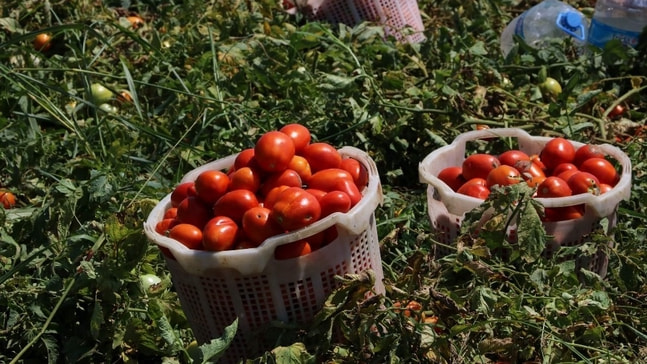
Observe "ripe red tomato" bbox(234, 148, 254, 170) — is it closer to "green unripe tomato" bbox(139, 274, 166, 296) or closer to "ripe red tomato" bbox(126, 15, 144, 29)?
"green unripe tomato" bbox(139, 274, 166, 296)

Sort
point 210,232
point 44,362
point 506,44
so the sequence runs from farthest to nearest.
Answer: point 506,44, point 44,362, point 210,232

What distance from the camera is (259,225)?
2.24 metres

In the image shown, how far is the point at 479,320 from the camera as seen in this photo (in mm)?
2254

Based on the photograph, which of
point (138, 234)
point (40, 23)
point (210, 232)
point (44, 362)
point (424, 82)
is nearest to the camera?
point (210, 232)

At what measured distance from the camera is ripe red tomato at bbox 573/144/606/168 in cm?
277

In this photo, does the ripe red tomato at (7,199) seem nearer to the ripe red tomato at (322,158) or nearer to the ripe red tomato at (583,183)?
the ripe red tomato at (322,158)

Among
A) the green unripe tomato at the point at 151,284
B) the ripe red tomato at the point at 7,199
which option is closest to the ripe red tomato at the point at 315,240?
the green unripe tomato at the point at 151,284

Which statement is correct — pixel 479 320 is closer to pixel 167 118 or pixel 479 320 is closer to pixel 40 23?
pixel 167 118

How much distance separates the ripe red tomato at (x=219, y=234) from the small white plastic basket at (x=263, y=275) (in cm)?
3

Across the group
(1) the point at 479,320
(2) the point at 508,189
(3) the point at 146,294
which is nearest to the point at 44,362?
(3) the point at 146,294

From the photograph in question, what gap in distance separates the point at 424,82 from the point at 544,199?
143 centimetres

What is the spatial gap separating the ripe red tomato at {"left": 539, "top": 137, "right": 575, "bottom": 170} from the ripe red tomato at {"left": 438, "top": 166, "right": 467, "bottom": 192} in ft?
0.90

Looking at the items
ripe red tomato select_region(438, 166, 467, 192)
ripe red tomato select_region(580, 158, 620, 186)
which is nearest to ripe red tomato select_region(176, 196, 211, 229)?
ripe red tomato select_region(438, 166, 467, 192)

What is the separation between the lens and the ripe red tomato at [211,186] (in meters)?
2.36
